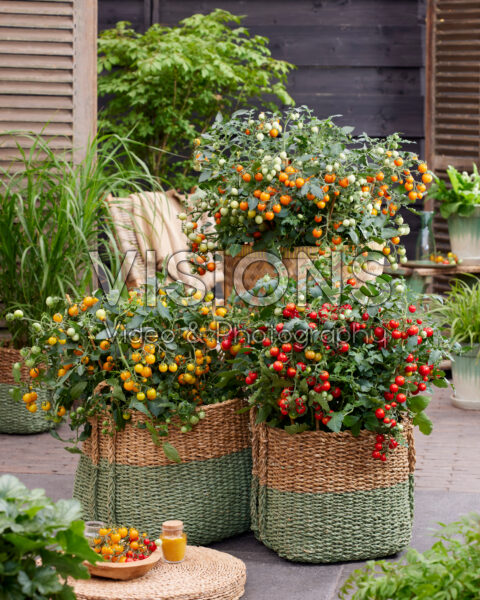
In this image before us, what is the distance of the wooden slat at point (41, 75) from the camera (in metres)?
4.27

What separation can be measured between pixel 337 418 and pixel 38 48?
2.62 metres

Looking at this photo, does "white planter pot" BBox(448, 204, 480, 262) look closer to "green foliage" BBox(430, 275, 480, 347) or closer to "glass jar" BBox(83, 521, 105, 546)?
"green foliage" BBox(430, 275, 480, 347)

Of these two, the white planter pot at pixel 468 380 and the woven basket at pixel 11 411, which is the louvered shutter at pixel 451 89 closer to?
the white planter pot at pixel 468 380

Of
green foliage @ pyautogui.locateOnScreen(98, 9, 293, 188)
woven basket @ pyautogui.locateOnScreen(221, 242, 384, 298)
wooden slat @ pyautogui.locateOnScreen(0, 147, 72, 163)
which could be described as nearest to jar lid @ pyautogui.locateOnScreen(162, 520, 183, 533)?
woven basket @ pyautogui.locateOnScreen(221, 242, 384, 298)

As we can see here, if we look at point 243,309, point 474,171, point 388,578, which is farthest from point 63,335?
point 474,171

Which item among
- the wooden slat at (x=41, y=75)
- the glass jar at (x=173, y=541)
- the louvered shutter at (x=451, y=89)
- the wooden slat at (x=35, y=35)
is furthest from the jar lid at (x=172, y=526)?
the louvered shutter at (x=451, y=89)

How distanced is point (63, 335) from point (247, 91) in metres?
4.01

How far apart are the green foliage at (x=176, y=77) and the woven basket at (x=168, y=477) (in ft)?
11.4

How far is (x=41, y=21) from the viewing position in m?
4.24

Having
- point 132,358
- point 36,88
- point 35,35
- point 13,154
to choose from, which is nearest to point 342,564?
point 132,358

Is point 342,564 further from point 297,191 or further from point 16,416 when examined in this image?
point 16,416

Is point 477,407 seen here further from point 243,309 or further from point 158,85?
point 158,85

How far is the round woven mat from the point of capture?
2.22 m

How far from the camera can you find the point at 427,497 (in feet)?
10.5
